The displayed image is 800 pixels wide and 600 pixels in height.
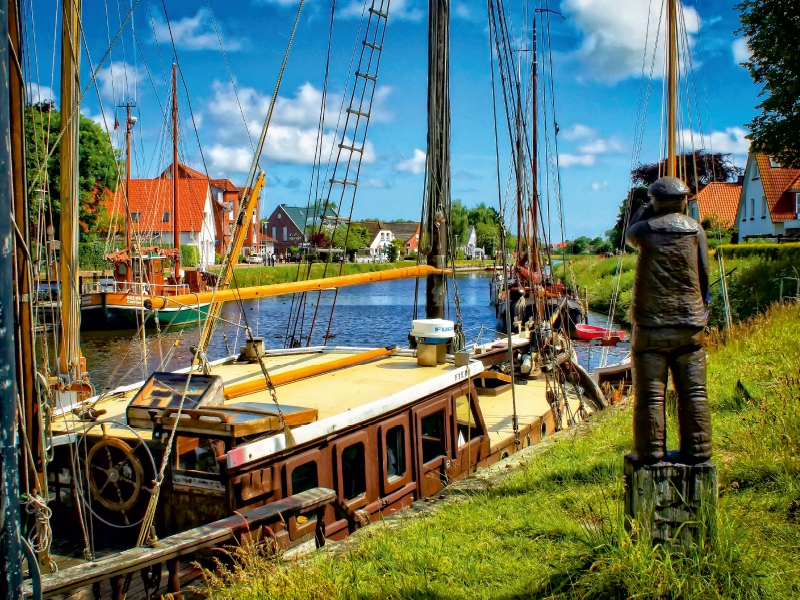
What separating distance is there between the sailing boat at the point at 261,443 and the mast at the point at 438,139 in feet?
3.17

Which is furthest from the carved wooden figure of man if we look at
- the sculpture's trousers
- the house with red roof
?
the house with red roof

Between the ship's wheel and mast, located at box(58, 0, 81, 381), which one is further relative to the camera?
mast, located at box(58, 0, 81, 381)

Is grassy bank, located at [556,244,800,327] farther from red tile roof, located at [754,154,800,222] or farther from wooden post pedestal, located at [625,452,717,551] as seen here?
wooden post pedestal, located at [625,452,717,551]

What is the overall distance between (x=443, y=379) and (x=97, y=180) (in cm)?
3973

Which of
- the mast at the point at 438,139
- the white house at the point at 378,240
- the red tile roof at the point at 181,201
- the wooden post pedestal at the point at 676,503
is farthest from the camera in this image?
the white house at the point at 378,240

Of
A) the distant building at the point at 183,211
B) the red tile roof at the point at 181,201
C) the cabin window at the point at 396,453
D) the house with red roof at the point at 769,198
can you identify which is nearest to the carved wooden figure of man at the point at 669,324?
the cabin window at the point at 396,453

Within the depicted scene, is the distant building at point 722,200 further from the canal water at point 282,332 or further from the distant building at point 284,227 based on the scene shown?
the distant building at point 284,227

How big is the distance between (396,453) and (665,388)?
470 centimetres

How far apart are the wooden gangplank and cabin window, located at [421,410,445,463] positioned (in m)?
2.84

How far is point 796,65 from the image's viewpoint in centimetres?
2070

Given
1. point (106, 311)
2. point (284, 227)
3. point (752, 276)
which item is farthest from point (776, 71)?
point (284, 227)

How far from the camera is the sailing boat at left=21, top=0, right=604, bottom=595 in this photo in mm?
6293

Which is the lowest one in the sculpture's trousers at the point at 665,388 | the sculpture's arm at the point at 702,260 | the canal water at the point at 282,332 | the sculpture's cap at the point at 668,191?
the canal water at the point at 282,332

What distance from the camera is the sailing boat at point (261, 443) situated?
20.6ft
